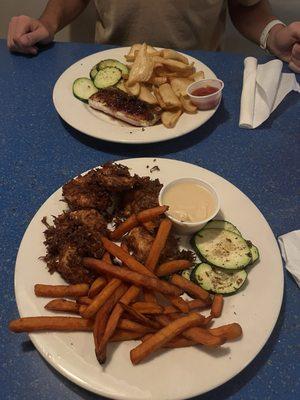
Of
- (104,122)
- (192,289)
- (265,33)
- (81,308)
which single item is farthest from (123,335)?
(265,33)

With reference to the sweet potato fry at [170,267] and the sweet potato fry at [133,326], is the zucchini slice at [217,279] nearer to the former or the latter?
the sweet potato fry at [170,267]

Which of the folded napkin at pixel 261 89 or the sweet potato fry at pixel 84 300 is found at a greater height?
the folded napkin at pixel 261 89

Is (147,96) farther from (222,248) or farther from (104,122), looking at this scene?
(222,248)

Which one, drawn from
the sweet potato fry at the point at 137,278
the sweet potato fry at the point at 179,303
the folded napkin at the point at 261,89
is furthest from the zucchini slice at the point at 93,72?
the sweet potato fry at the point at 179,303

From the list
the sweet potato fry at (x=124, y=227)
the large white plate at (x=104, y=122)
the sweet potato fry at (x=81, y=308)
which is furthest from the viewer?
the large white plate at (x=104, y=122)

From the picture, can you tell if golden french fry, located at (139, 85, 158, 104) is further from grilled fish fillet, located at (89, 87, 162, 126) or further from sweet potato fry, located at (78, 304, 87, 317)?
sweet potato fry, located at (78, 304, 87, 317)
